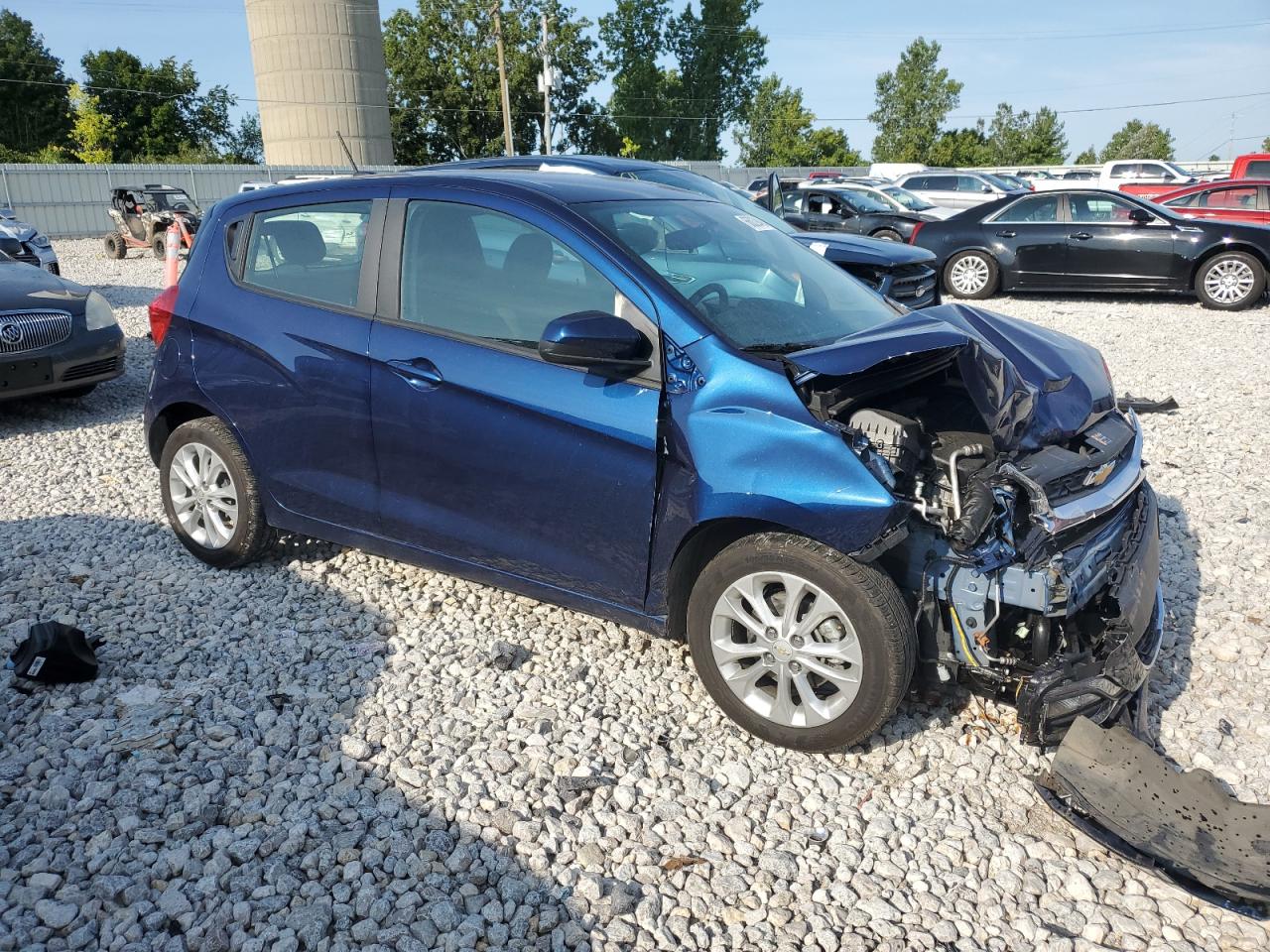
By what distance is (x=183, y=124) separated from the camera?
194 ft

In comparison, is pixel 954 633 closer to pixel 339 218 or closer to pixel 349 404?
pixel 349 404

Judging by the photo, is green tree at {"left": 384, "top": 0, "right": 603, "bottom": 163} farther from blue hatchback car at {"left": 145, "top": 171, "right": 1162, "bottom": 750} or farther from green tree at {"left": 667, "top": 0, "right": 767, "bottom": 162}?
blue hatchback car at {"left": 145, "top": 171, "right": 1162, "bottom": 750}

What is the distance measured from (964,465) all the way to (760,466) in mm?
682

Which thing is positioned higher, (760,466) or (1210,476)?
(760,466)

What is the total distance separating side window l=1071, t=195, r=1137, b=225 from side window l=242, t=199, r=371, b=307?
11552mm

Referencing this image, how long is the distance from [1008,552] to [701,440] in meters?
1.02

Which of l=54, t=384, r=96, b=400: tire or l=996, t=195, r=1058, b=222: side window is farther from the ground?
l=996, t=195, r=1058, b=222: side window

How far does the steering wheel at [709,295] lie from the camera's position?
3.40 m

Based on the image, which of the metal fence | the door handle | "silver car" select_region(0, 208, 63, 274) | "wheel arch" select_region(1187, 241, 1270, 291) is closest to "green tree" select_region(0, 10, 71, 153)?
the metal fence

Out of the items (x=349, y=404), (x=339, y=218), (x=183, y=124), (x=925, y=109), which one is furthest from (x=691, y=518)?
(x=925, y=109)

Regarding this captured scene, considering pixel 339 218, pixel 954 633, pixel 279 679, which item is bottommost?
pixel 279 679

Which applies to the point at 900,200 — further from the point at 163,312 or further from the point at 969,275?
the point at 163,312

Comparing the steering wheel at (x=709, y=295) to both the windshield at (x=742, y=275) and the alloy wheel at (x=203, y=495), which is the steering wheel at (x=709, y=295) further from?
the alloy wheel at (x=203, y=495)

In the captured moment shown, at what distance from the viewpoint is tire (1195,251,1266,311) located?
12031 millimetres
